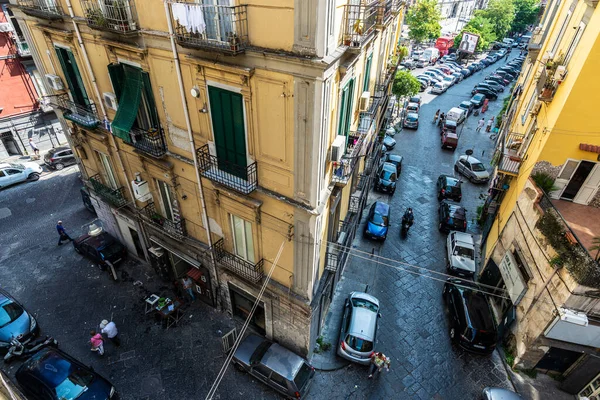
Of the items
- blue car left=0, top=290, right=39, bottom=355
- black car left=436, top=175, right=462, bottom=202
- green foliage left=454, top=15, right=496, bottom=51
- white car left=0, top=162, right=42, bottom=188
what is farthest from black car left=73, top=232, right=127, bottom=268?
green foliage left=454, top=15, right=496, bottom=51

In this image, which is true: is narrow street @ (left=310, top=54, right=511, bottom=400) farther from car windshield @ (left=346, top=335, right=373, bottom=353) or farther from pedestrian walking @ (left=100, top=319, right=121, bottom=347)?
pedestrian walking @ (left=100, top=319, right=121, bottom=347)

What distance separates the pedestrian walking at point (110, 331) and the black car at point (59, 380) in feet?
4.91

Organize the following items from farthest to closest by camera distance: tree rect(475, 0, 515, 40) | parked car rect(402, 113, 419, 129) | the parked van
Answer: tree rect(475, 0, 515, 40), the parked van, parked car rect(402, 113, 419, 129)

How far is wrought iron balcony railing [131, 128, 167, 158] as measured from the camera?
11258 mm

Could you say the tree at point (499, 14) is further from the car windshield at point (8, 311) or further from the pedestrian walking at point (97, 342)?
the car windshield at point (8, 311)

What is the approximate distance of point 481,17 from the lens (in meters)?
61.6

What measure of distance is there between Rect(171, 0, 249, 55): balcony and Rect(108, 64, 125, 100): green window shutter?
4.10 m

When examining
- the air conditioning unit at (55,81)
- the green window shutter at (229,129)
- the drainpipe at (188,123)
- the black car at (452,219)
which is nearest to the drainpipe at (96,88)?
the air conditioning unit at (55,81)

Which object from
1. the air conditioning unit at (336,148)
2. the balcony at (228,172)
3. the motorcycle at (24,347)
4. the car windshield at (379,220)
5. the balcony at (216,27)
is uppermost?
the balcony at (216,27)

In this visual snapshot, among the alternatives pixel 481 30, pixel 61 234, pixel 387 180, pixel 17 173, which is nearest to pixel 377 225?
pixel 387 180

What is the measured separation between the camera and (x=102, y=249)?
16766 millimetres

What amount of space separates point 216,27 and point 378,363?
41.3 feet

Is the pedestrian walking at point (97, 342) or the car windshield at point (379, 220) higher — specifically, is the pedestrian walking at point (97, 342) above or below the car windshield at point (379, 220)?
below

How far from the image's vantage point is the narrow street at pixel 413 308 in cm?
1296
